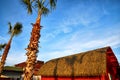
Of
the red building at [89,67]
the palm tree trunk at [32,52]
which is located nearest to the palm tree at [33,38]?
the palm tree trunk at [32,52]

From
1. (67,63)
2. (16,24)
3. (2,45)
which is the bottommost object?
(67,63)

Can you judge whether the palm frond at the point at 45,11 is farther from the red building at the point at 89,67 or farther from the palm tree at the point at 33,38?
the red building at the point at 89,67

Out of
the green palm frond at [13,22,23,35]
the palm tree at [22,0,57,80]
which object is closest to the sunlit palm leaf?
the palm tree at [22,0,57,80]

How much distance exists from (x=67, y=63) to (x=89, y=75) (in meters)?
5.80

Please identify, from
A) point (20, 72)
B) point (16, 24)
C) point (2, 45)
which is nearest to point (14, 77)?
point (20, 72)

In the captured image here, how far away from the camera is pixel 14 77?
1101 inches

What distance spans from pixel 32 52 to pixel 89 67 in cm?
1088

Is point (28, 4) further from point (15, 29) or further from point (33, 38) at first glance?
point (15, 29)

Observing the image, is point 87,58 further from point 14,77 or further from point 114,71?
point 14,77

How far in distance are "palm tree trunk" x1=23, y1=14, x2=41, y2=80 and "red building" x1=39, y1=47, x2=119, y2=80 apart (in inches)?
386

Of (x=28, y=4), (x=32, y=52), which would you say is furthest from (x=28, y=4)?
(x=32, y=52)

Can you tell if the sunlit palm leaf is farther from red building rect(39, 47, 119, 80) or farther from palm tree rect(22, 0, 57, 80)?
red building rect(39, 47, 119, 80)

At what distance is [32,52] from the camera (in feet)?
38.5

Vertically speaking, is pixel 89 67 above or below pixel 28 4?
below
